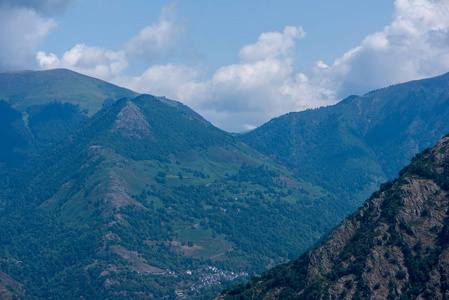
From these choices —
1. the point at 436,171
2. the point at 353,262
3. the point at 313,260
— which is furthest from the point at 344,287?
the point at 436,171

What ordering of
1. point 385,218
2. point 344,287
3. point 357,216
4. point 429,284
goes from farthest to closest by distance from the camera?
1. point 357,216
2. point 385,218
3. point 344,287
4. point 429,284

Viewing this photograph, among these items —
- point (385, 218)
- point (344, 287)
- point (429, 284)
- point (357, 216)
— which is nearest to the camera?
point (429, 284)

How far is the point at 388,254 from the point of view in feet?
538

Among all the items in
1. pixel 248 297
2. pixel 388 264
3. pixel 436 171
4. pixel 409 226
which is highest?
pixel 436 171

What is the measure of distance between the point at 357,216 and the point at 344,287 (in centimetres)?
3326

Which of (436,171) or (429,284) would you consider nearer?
(429,284)

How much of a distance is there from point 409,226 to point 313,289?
105ft

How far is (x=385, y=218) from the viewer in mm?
175625

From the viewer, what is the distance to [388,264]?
162 m

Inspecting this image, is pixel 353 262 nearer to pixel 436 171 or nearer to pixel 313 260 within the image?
pixel 313 260

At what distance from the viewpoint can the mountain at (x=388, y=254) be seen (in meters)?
156

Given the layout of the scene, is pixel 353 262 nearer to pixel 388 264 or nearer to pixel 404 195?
pixel 388 264

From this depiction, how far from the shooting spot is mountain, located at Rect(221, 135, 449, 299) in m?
156

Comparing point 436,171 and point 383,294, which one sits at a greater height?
point 436,171
